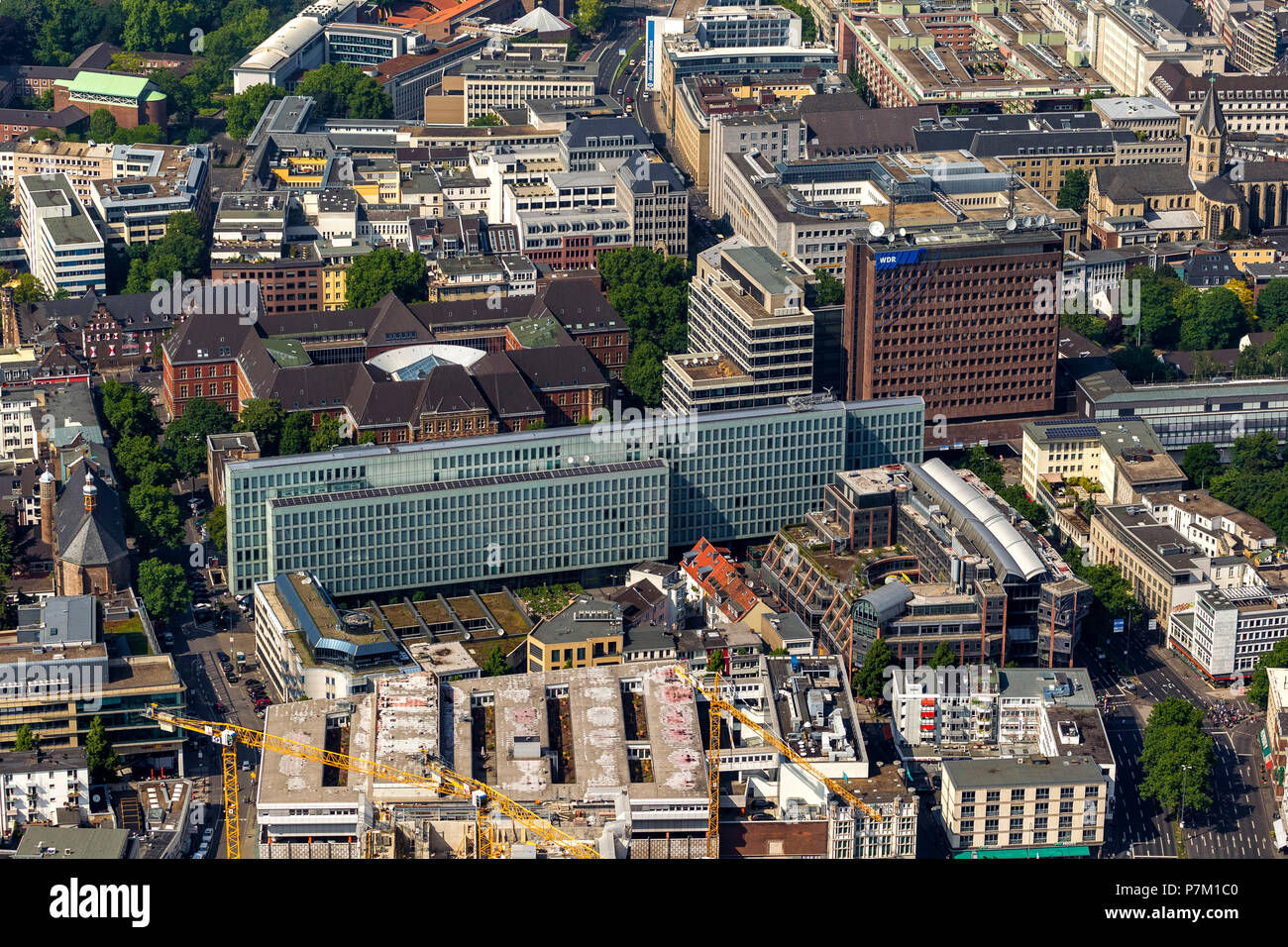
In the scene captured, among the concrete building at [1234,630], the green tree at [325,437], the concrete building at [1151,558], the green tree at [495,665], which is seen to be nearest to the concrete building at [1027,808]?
the concrete building at [1234,630]

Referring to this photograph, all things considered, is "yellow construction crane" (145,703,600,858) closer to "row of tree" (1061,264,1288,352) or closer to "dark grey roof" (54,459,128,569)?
"dark grey roof" (54,459,128,569)

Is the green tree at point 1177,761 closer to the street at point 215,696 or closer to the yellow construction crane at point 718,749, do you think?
the yellow construction crane at point 718,749

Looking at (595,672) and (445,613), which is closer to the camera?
(595,672)

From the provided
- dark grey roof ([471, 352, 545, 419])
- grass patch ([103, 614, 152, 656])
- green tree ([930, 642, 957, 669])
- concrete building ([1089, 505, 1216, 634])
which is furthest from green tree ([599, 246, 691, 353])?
grass patch ([103, 614, 152, 656])

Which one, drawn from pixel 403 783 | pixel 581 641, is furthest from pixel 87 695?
pixel 581 641

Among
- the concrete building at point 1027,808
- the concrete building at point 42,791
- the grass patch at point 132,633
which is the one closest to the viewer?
the concrete building at point 1027,808

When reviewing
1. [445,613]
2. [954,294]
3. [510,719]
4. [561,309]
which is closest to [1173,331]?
[954,294]
